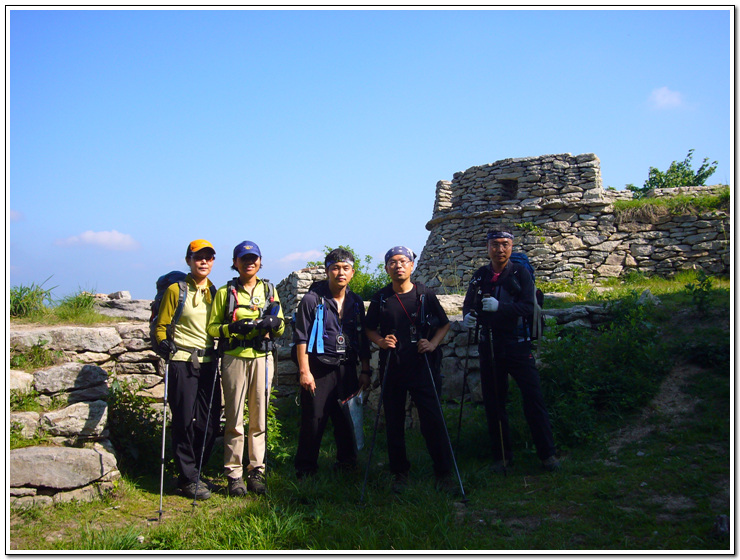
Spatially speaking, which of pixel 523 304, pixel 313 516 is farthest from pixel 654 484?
pixel 313 516

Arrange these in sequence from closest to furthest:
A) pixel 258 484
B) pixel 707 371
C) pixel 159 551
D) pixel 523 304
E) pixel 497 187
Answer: pixel 159 551 → pixel 258 484 → pixel 523 304 → pixel 707 371 → pixel 497 187

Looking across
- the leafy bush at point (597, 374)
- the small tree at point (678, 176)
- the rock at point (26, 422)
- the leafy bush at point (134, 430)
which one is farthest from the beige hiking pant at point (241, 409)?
the small tree at point (678, 176)

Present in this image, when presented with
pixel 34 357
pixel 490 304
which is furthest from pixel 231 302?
pixel 34 357

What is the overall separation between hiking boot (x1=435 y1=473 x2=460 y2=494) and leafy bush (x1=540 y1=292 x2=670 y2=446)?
118 cm

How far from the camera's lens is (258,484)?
14.1 ft

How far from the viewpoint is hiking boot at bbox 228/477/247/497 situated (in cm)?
424

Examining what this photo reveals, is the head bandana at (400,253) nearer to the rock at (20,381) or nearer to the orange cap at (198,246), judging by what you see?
the orange cap at (198,246)

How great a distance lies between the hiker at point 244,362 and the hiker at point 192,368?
143 mm

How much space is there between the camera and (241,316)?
4387 millimetres

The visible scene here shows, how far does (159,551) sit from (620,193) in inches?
431

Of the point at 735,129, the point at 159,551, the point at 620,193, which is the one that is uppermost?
the point at 620,193

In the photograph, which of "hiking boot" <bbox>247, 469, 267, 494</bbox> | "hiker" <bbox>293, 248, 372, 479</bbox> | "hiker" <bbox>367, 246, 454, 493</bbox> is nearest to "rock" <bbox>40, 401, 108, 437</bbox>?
"hiking boot" <bbox>247, 469, 267, 494</bbox>

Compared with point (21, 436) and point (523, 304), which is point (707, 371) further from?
point (21, 436)

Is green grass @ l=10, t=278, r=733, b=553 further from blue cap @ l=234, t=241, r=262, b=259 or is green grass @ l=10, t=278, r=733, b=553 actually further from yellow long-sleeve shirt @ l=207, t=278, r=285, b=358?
blue cap @ l=234, t=241, r=262, b=259
